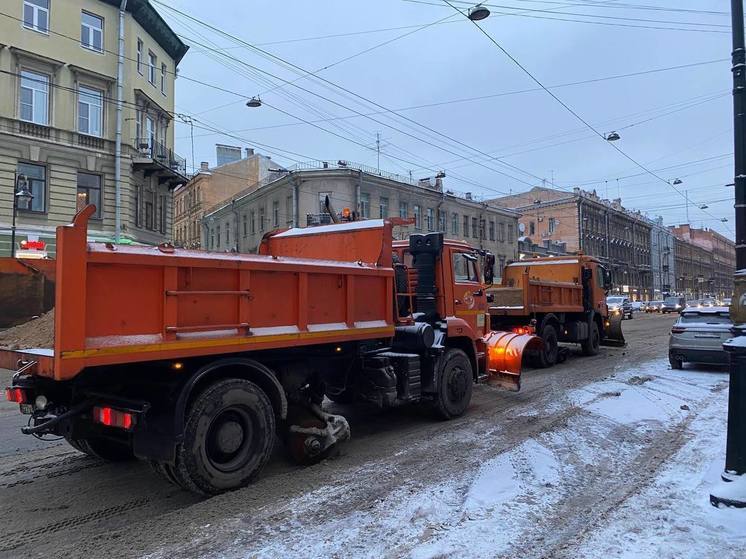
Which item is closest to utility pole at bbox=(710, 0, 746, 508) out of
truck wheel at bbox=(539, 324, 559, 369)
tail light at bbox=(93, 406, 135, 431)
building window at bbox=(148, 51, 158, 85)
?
tail light at bbox=(93, 406, 135, 431)

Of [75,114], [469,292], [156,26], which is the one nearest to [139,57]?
[156,26]

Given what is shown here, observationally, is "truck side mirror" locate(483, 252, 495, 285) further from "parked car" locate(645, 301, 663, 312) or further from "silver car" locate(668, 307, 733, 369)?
"parked car" locate(645, 301, 663, 312)

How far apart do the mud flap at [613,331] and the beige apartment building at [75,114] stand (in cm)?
2055

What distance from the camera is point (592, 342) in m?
15.5

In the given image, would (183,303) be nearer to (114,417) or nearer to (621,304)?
(114,417)

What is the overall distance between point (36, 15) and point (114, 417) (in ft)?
85.4

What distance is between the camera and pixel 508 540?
3744 millimetres

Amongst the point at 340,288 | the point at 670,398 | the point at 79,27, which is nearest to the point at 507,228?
the point at 79,27

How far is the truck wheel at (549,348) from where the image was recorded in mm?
13117

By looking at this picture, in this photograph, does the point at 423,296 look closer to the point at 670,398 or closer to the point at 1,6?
the point at 670,398

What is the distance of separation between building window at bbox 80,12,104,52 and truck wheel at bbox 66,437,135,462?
24887mm

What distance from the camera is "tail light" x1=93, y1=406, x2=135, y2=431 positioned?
411 cm

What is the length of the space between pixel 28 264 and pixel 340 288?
430 cm

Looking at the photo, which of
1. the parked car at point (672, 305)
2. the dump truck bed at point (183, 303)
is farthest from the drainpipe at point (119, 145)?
the parked car at point (672, 305)
